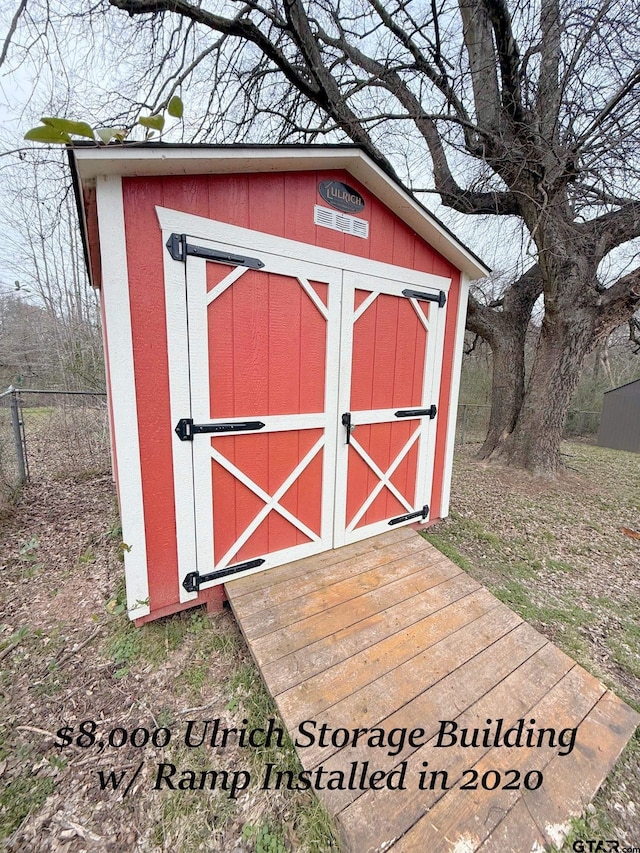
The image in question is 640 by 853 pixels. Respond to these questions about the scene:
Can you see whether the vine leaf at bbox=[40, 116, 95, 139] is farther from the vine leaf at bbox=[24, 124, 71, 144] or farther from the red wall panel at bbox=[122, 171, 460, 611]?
the red wall panel at bbox=[122, 171, 460, 611]

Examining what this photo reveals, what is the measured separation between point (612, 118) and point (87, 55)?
533cm

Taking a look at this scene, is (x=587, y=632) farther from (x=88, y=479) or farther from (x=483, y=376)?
(x=483, y=376)

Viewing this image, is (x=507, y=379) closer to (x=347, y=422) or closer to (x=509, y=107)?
→ (x=509, y=107)

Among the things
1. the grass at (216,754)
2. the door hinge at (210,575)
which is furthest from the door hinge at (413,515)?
the grass at (216,754)

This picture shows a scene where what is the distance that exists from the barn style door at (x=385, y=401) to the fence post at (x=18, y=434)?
4.28m

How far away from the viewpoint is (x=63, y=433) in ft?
17.5

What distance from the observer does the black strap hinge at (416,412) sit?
3121 mm

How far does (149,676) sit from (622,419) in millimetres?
14227

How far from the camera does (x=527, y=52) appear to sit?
3.46m

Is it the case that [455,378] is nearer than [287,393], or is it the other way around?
[287,393]

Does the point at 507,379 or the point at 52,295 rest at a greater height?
the point at 52,295

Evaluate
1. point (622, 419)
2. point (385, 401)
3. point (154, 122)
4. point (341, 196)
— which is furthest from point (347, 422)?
point (622, 419)

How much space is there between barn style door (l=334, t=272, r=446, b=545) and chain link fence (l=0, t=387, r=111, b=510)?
4571mm

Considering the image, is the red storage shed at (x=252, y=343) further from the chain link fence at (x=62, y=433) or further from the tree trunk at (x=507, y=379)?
the tree trunk at (x=507, y=379)
